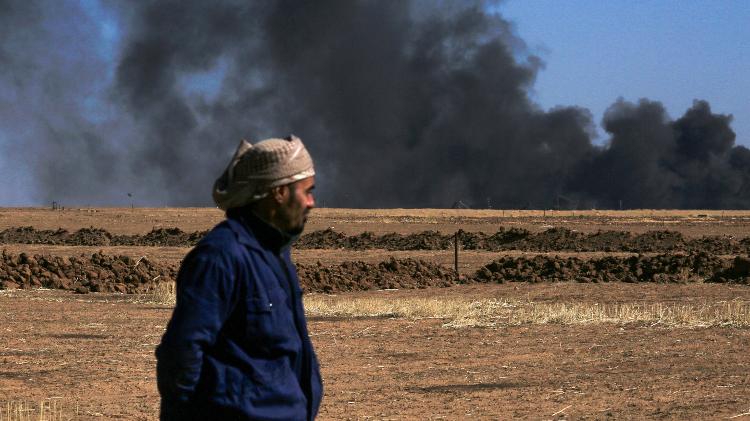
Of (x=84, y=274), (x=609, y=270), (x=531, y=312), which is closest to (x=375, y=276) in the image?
(x=609, y=270)

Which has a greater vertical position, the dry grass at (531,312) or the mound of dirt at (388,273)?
the mound of dirt at (388,273)

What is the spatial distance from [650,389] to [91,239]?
123 feet

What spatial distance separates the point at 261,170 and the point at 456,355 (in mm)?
10398

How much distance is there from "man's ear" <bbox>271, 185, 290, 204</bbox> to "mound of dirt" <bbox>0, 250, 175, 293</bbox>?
70.6 feet

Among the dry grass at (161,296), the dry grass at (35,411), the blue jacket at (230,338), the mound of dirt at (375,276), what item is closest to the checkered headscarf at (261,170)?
the blue jacket at (230,338)

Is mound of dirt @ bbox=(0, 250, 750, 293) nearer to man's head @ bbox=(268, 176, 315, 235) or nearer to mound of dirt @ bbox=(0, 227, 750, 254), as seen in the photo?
mound of dirt @ bbox=(0, 227, 750, 254)

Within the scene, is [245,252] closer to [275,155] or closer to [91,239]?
[275,155]

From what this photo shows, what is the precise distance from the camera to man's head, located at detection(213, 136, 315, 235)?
404cm

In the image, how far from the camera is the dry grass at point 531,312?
1736 cm

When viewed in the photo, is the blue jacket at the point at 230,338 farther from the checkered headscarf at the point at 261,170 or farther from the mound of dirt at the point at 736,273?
the mound of dirt at the point at 736,273

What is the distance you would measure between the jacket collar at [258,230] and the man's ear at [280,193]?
89 millimetres

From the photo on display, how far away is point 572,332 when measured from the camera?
53.7 ft

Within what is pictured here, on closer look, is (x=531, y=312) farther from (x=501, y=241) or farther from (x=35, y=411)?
(x=501, y=241)

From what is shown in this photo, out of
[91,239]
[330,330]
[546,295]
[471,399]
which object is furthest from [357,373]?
[91,239]
